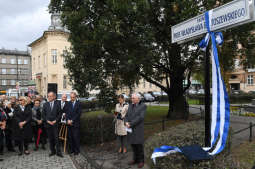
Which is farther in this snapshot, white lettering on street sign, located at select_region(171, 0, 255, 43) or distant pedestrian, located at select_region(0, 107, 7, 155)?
distant pedestrian, located at select_region(0, 107, 7, 155)

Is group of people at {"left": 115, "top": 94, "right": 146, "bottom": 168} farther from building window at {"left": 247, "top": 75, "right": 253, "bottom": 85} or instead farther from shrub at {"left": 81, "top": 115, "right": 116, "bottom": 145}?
building window at {"left": 247, "top": 75, "right": 253, "bottom": 85}

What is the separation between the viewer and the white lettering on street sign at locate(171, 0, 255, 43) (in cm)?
275

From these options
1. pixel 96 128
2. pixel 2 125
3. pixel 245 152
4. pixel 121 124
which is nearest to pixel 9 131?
pixel 2 125

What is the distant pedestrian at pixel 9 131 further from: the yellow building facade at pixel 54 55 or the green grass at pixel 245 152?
the yellow building facade at pixel 54 55

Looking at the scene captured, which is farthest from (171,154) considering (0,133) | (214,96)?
(0,133)

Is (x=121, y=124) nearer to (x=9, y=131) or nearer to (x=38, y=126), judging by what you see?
(x=38, y=126)

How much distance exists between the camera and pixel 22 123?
6.92m

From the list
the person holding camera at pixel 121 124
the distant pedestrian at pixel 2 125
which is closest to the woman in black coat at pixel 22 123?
the distant pedestrian at pixel 2 125

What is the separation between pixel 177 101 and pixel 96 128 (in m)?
7.29

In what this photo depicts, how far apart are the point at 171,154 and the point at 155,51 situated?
6.54 metres

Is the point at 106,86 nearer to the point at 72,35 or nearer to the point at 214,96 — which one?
the point at 72,35

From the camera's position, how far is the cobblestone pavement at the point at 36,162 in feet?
18.8

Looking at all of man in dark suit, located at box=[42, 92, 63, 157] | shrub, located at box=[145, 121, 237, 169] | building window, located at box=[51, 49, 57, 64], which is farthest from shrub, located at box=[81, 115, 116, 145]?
building window, located at box=[51, 49, 57, 64]

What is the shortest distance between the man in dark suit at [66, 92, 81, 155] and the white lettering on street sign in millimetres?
4313
